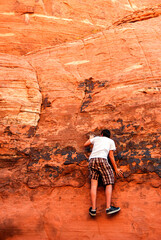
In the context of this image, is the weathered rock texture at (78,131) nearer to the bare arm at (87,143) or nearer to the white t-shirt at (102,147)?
the bare arm at (87,143)

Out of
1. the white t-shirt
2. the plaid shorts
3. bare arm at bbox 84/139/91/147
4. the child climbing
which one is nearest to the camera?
the child climbing

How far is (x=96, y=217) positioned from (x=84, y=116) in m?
2.56

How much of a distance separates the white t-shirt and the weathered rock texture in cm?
42

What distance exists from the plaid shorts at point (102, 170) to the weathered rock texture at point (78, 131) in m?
0.35

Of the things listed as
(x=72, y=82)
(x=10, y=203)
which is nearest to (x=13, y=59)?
(x=72, y=82)

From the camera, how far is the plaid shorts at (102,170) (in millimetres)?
4668

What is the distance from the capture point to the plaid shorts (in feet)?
15.3

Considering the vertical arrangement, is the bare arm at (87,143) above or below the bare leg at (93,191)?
above

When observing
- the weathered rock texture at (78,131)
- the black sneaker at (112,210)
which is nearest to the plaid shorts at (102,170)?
the weathered rock texture at (78,131)

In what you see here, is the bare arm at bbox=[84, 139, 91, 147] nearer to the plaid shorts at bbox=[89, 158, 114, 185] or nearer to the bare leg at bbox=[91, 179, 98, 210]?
the plaid shorts at bbox=[89, 158, 114, 185]

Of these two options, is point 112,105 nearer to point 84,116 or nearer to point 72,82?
point 84,116

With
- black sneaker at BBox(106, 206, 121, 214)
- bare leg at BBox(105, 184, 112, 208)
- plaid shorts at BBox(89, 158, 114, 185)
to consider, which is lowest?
black sneaker at BBox(106, 206, 121, 214)

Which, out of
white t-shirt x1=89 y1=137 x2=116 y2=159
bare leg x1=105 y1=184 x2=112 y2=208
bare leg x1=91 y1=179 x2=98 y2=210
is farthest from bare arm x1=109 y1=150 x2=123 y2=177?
bare leg x1=91 y1=179 x2=98 y2=210

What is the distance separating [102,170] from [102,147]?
0.47 metres
